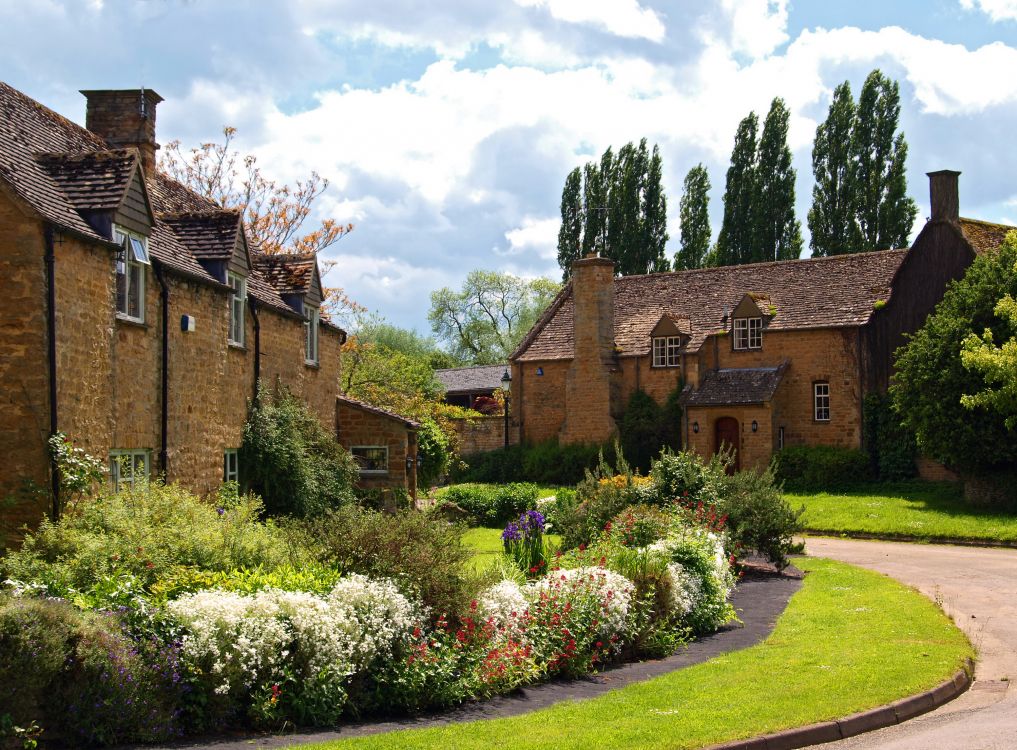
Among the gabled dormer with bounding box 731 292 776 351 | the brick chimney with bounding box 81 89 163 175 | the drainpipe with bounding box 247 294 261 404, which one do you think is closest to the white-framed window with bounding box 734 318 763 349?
the gabled dormer with bounding box 731 292 776 351

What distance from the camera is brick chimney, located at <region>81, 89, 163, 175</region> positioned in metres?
22.1

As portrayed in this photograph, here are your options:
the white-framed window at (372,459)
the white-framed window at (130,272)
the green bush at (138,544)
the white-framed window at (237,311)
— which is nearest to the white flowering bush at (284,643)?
the green bush at (138,544)

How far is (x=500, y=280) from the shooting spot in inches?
3418

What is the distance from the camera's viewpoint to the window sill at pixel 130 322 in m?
16.2

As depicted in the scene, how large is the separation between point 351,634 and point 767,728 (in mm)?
3887

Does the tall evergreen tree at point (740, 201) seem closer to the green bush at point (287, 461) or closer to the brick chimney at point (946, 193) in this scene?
the brick chimney at point (946, 193)

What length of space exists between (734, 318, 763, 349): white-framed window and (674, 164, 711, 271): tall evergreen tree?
55.7 feet

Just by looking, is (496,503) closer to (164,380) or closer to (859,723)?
(164,380)

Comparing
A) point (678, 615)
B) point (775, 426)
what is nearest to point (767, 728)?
point (678, 615)

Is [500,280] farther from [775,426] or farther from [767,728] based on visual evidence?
[767,728]

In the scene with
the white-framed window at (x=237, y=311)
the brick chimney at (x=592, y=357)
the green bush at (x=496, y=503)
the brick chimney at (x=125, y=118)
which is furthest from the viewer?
the brick chimney at (x=592, y=357)

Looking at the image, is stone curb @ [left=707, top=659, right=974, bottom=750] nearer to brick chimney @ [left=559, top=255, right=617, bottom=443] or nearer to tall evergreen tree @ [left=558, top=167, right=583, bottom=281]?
brick chimney @ [left=559, top=255, right=617, bottom=443]

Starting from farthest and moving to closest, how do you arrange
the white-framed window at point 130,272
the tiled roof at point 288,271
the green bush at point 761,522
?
the tiled roof at point 288,271 < the green bush at point 761,522 < the white-framed window at point 130,272

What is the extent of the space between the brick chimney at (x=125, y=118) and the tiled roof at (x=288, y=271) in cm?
424
